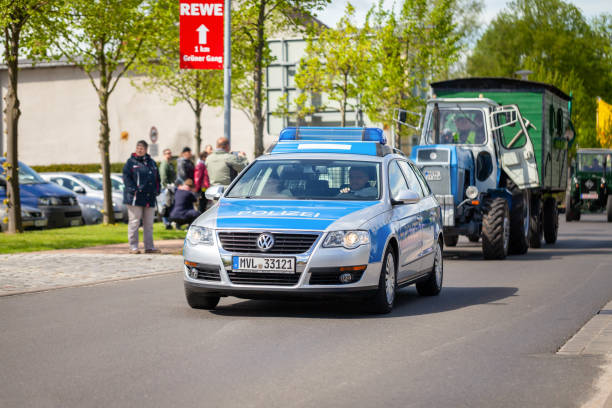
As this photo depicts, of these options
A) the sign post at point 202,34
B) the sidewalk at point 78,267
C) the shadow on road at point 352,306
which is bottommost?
the sidewalk at point 78,267

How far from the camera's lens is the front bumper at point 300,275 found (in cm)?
961

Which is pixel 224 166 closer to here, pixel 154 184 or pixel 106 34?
pixel 154 184

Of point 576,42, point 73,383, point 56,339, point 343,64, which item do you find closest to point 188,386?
point 73,383

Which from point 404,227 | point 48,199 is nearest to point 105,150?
point 48,199

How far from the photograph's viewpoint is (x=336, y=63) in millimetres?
39938

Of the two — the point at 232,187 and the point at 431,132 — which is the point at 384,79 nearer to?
the point at 431,132

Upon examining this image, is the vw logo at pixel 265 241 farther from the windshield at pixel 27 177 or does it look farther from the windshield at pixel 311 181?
the windshield at pixel 27 177

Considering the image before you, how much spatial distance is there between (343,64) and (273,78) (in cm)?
1474

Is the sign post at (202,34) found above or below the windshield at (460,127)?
above

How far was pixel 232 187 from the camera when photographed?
36.7ft

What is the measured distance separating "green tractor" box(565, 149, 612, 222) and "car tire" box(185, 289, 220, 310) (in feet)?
85.9

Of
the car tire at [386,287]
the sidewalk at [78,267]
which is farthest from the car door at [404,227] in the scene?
the sidewalk at [78,267]

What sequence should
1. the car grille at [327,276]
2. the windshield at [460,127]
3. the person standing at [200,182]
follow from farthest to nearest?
1. the person standing at [200,182]
2. the windshield at [460,127]
3. the car grille at [327,276]

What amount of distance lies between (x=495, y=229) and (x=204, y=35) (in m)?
6.23
